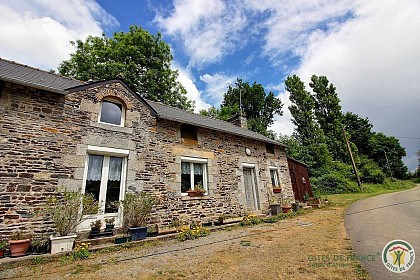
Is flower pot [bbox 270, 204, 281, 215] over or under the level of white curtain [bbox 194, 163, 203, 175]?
under

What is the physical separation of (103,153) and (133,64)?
14.0m

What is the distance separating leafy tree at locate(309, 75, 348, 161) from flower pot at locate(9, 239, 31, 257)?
1065 inches

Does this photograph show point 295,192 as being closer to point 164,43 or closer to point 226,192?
point 226,192

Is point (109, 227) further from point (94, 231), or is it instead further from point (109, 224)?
point (94, 231)

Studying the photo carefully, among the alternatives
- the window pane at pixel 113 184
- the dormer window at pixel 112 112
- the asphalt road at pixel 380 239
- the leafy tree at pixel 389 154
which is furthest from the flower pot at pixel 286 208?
the leafy tree at pixel 389 154

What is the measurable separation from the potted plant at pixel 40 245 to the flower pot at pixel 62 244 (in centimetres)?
26

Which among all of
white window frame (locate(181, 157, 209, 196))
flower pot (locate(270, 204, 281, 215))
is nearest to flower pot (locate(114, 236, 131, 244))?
white window frame (locate(181, 157, 209, 196))

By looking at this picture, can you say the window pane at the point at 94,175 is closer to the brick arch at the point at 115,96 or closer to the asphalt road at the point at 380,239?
the brick arch at the point at 115,96

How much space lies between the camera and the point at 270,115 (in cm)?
2867

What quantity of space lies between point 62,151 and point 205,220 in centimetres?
498

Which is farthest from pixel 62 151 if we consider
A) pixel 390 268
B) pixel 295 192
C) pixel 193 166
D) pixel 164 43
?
pixel 164 43

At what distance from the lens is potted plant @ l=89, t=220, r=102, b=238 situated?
16.2 feet

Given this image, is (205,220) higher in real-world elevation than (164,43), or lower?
lower

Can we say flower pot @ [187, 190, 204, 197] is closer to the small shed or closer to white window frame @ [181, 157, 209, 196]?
white window frame @ [181, 157, 209, 196]
